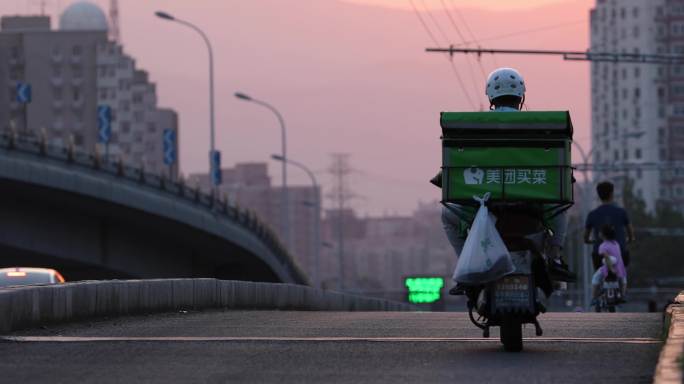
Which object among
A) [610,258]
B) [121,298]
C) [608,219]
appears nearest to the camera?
[121,298]

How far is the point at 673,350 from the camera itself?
32.2ft

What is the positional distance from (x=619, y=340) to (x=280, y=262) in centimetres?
6629

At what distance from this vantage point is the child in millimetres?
21281

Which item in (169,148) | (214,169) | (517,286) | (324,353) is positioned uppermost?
(169,148)

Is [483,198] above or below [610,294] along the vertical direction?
above

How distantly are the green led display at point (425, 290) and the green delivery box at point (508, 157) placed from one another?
6193cm

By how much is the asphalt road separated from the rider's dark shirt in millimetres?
6032

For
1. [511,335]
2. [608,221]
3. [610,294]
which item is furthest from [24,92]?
[511,335]

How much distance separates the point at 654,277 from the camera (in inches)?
5423

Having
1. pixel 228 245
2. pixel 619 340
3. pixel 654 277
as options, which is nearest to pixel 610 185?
pixel 619 340

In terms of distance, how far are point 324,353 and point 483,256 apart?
126 centimetres

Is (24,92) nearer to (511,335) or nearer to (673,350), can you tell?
(511,335)

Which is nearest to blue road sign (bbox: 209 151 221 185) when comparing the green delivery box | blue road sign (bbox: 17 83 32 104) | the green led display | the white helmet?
the green led display

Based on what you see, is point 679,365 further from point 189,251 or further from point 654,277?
point 654,277
